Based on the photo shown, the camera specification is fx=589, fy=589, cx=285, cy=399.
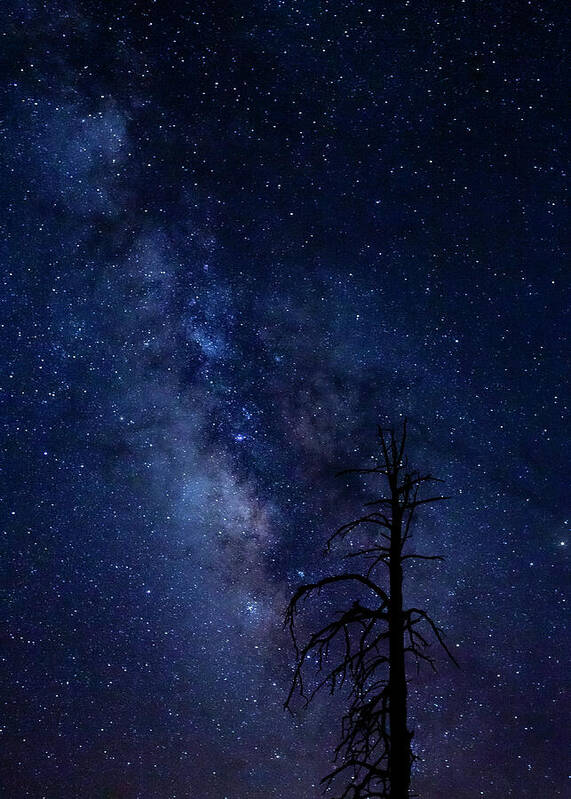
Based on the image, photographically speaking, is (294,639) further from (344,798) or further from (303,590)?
(344,798)

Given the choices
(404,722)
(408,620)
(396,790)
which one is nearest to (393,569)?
(408,620)

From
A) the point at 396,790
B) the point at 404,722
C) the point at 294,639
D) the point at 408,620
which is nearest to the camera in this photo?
the point at 396,790

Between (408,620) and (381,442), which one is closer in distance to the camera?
(408,620)

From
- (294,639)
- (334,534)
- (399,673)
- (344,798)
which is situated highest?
(334,534)

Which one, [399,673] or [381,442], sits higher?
[381,442]

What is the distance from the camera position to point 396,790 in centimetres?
443

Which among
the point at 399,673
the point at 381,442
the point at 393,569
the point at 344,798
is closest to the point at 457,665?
the point at 399,673

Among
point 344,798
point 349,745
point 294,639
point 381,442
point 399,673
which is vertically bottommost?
point 344,798

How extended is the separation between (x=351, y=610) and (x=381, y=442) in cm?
159

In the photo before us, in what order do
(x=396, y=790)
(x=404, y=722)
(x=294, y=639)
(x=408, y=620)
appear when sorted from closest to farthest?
1. (x=396, y=790)
2. (x=404, y=722)
3. (x=408, y=620)
4. (x=294, y=639)

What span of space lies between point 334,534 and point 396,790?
2.12 meters

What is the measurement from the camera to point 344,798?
4.61 metres

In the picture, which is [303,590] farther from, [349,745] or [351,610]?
[349,745]

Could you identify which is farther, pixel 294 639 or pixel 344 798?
pixel 294 639
